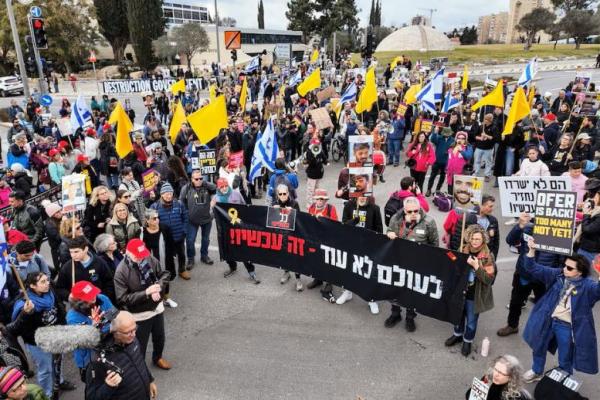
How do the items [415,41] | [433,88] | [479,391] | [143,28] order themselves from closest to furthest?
[479,391] < [433,88] < [143,28] < [415,41]

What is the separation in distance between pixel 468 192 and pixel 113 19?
206 feet

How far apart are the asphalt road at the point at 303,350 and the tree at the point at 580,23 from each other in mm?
67115

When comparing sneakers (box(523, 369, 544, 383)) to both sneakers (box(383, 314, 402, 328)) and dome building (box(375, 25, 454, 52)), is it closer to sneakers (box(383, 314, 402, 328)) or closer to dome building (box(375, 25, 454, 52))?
sneakers (box(383, 314, 402, 328))

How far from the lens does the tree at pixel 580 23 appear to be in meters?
59.1

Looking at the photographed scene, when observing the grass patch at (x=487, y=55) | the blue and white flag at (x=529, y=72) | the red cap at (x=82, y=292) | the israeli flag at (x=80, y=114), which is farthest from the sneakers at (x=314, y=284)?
the grass patch at (x=487, y=55)

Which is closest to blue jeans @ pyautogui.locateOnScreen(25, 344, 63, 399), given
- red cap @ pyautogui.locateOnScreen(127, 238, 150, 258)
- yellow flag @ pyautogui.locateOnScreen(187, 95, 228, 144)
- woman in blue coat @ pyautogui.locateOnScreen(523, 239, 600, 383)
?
red cap @ pyautogui.locateOnScreen(127, 238, 150, 258)

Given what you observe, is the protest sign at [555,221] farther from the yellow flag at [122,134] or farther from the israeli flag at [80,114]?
the israeli flag at [80,114]

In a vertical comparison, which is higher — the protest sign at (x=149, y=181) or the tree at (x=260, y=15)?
the tree at (x=260, y=15)

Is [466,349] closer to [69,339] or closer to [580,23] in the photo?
[69,339]

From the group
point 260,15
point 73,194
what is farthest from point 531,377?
point 260,15

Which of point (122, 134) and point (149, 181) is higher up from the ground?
point (122, 134)

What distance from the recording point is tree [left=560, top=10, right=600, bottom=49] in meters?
59.1

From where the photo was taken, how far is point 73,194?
21.9 ft

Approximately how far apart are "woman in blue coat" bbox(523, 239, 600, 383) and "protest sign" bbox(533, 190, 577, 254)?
14cm
